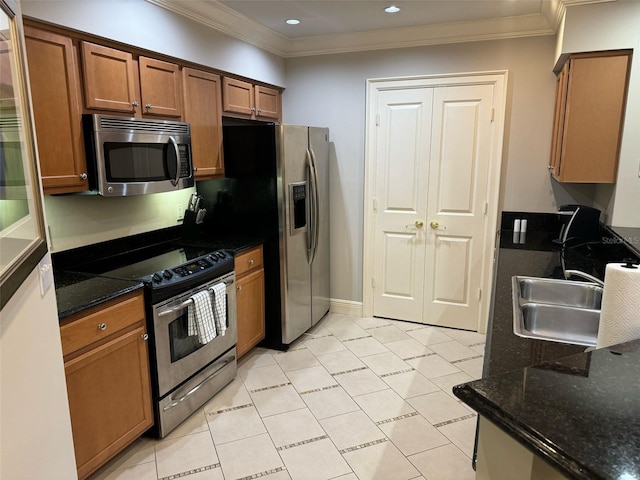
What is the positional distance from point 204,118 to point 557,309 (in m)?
2.42

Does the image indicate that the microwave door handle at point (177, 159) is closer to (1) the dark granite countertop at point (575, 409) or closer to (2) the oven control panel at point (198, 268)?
(2) the oven control panel at point (198, 268)

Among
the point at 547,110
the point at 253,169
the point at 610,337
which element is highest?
the point at 547,110

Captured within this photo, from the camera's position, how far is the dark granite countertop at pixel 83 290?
1884mm

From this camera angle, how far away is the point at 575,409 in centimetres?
86

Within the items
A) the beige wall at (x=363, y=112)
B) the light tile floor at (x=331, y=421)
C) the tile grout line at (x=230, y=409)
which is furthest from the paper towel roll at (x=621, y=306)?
the beige wall at (x=363, y=112)

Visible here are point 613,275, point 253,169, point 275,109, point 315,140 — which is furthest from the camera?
point 275,109

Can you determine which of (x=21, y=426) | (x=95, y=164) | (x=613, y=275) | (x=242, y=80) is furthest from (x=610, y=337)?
(x=242, y=80)

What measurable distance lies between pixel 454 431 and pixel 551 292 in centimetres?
95

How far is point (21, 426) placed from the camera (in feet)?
4.09

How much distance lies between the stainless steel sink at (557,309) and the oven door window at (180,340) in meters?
1.71

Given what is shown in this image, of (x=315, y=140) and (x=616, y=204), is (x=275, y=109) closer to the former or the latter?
(x=315, y=140)

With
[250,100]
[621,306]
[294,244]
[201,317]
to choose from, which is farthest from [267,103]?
[621,306]

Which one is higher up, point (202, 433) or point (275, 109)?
point (275, 109)

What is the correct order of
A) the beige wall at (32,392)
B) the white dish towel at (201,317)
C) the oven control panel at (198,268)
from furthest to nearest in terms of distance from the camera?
the white dish towel at (201,317) → the oven control panel at (198,268) → the beige wall at (32,392)
